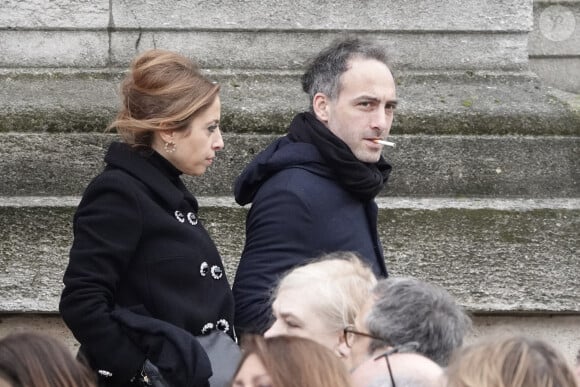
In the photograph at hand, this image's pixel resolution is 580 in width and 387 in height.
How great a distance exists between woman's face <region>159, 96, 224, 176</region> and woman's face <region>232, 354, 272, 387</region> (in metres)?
1.10

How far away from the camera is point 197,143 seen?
3.82m

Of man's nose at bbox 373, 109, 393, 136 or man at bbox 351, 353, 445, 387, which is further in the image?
man's nose at bbox 373, 109, 393, 136

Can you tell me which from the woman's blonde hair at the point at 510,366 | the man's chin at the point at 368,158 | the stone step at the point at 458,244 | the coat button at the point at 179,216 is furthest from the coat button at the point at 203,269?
the stone step at the point at 458,244

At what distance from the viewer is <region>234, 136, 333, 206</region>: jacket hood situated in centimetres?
409

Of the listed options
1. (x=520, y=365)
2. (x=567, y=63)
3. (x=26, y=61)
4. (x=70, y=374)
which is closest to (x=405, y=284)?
(x=520, y=365)

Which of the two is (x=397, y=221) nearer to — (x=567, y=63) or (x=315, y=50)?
(x=315, y=50)

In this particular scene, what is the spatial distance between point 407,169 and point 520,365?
2811 mm

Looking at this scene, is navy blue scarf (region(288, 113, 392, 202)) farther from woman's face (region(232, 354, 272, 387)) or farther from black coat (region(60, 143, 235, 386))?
woman's face (region(232, 354, 272, 387))

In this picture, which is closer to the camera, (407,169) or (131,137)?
(131,137)

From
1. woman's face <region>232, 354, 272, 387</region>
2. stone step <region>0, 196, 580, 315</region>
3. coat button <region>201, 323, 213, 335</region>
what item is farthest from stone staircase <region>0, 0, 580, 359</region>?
woman's face <region>232, 354, 272, 387</region>

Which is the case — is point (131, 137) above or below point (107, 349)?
A: above

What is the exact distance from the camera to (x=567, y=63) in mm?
6895

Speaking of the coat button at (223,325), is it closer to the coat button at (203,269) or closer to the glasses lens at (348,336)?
the coat button at (203,269)

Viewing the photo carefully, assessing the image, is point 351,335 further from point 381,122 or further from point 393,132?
point 393,132
